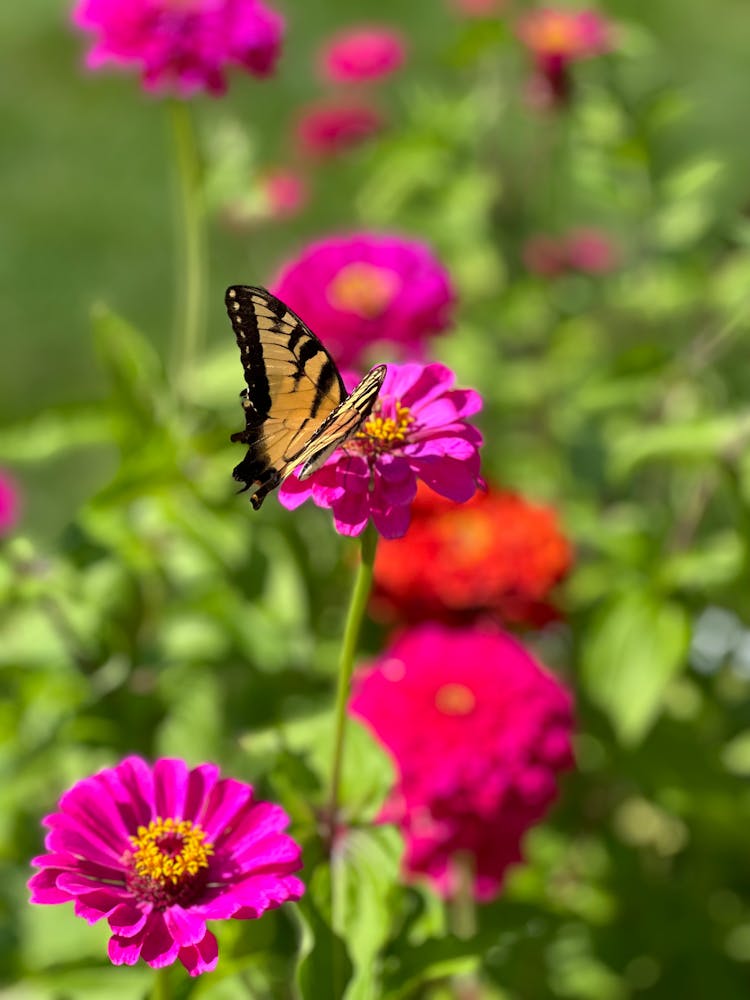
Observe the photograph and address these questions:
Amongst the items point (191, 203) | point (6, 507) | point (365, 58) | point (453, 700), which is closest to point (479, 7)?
point (365, 58)

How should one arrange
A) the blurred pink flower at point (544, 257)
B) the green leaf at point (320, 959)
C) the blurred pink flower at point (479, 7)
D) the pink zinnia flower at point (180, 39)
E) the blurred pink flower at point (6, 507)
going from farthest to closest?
1. the blurred pink flower at point (479, 7)
2. the blurred pink flower at point (544, 257)
3. the blurred pink flower at point (6, 507)
4. the pink zinnia flower at point (180, 39)
5. the green leaf at point (320, 959)

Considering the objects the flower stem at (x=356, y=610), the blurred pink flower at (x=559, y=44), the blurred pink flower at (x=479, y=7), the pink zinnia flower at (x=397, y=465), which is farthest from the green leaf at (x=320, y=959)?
the blurred pink flower at (x=479, y=7)

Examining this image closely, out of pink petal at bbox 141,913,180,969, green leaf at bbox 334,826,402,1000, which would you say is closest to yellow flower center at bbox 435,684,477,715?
green leaf at bbox 334,826,402,1000

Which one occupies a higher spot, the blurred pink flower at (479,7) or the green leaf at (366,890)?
the blurred pink flower at (479,7)

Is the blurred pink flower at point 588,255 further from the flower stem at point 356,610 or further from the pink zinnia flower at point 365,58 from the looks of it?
the flower stem at point 356,610

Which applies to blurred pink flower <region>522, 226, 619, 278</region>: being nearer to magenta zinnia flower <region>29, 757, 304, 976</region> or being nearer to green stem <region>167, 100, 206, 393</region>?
green stem <region>167, 100, 206, 393</region>

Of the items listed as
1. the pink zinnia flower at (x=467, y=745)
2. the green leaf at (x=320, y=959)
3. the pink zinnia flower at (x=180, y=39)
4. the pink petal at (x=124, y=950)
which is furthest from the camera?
the pink zinnia flower at (x=180, y=39)
